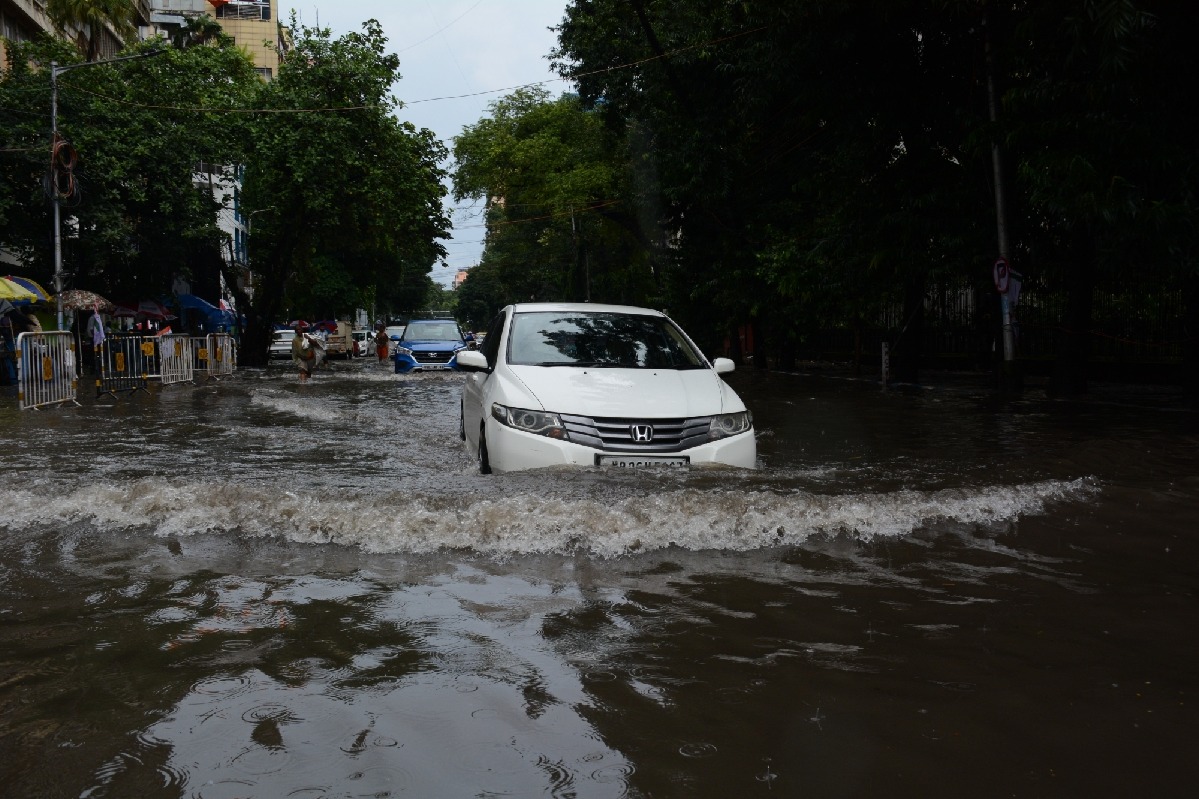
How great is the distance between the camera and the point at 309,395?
21.8 meters

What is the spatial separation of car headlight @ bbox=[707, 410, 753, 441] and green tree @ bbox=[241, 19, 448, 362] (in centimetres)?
3019

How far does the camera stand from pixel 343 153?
36.7m

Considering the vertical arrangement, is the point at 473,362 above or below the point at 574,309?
below

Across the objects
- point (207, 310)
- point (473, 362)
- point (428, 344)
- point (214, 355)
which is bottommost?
point (473, 362)

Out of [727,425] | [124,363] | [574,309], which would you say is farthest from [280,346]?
[727,425]

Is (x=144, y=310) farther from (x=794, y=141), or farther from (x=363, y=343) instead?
(x=794, y=141)

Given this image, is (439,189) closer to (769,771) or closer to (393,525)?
(393,525)

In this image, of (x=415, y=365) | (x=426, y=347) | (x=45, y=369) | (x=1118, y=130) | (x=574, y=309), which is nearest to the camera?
(x=574, y=309)

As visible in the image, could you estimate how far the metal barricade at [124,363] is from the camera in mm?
20984

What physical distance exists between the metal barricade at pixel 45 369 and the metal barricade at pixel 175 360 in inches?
A: 171

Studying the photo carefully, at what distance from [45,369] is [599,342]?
41.3 ft

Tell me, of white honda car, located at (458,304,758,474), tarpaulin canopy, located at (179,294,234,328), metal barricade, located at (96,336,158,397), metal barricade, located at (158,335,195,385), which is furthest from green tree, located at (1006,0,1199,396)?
tarpaulin canopy, located at (179,294,234,328)

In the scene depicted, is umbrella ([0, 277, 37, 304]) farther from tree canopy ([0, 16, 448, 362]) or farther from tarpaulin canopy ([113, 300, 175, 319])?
tarpaulin canopy ([113, 300, 175, 319])

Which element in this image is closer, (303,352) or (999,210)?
(999,210)
